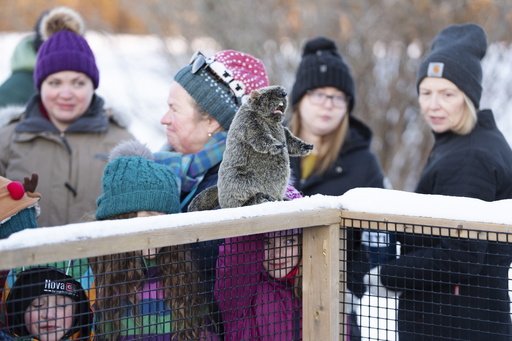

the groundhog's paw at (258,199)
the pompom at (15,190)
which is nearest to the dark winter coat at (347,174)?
the groundhog's paw at (258,199)

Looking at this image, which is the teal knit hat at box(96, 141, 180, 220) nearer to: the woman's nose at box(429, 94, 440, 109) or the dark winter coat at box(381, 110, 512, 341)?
the dark winter coat at box(381, 110, 512, 341)

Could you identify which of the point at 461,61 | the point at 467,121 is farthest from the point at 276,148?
the point at 461,61

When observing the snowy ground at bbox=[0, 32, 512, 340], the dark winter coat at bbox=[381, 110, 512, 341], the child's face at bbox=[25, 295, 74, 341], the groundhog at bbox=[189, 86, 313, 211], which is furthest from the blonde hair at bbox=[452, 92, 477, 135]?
the snowy ground at bbox=[0, 32, 512, 340]

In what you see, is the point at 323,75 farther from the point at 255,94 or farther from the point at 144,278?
the point at 144,278

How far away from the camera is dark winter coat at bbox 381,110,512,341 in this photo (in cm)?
Result: 254

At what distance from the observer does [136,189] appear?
95.2 inches

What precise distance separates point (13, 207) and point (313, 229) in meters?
1.04

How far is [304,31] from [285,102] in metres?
4.82

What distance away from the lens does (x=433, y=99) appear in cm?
322

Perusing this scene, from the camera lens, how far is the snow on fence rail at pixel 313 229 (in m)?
1.71

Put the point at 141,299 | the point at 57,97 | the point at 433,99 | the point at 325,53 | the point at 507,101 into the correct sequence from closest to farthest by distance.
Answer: the point at 141,299, the point at 433,99, the point at 57,97, the point at 325,53, the point at 507,101

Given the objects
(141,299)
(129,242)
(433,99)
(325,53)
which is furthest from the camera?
(325,53)

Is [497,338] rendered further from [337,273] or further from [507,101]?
[507,101]

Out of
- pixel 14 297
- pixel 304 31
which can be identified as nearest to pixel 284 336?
pixel 14 297
